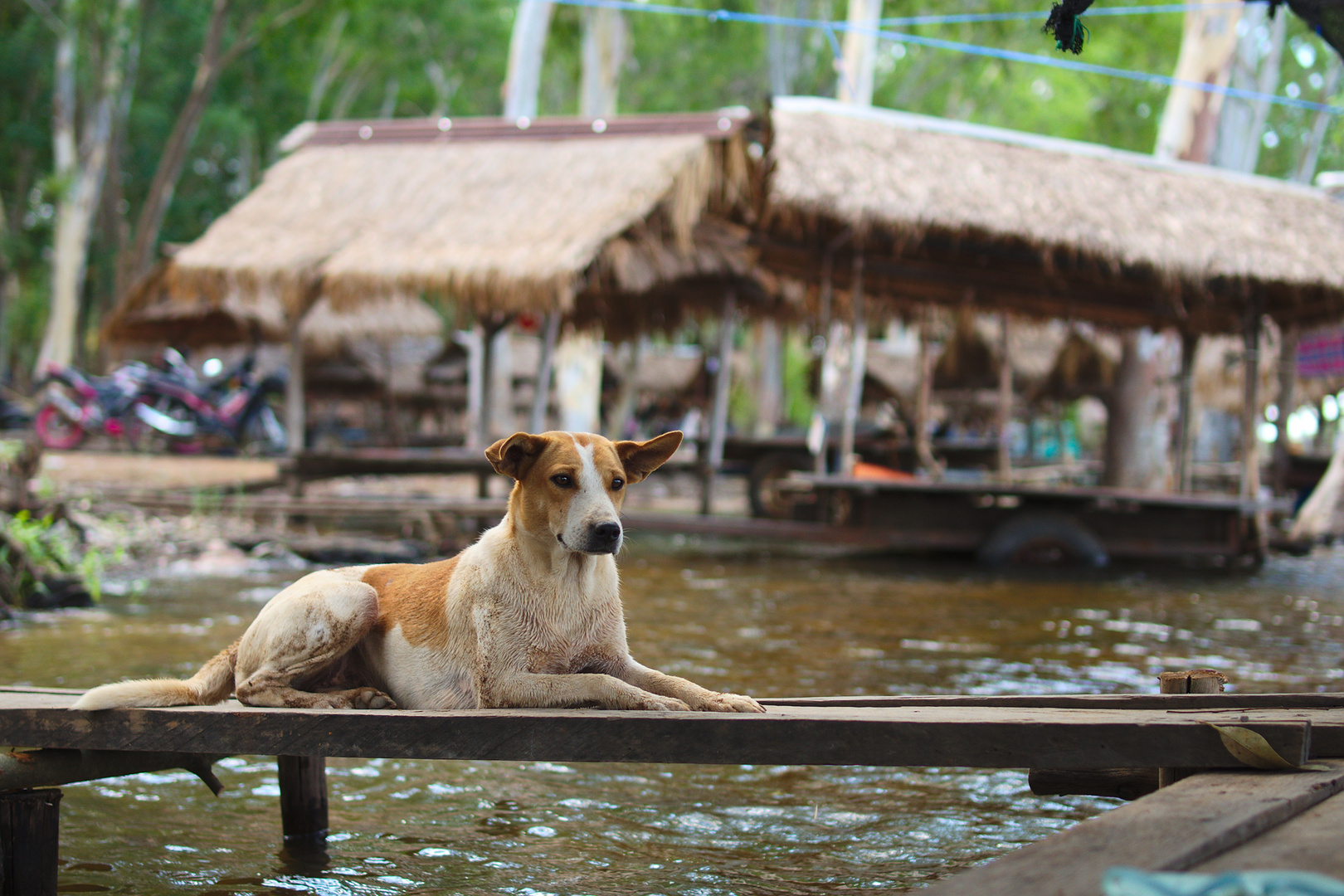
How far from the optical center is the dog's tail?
9.70ft

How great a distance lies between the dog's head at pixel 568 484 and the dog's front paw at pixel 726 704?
0.49m

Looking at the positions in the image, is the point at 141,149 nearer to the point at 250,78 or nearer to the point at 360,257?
the point at 250,78

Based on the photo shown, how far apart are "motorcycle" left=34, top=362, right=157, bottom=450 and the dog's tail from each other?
15736mm

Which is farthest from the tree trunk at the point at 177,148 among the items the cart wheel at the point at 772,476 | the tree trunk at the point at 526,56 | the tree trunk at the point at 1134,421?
the tree trunk at the point at 1134,421

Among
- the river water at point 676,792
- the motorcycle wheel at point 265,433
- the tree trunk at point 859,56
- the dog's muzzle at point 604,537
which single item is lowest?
the river water at point 676,792

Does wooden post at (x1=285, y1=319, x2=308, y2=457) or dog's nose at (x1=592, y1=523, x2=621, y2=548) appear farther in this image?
wooden post at (x1=285, y1=319, x2=308, y2=457)

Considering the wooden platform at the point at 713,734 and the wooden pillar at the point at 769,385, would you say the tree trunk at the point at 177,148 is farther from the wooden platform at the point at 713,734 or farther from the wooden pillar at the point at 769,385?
the wooden platform at the point at 713,734

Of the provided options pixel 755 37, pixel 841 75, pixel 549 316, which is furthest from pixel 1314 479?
pixel 755 37

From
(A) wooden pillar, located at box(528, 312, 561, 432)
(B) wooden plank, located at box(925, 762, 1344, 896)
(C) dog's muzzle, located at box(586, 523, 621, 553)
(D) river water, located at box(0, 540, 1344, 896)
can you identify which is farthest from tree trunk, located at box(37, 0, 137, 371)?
(B) wooden plank, located at box(925, 762, 1344, 896)

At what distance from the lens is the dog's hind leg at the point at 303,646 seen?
122 inches

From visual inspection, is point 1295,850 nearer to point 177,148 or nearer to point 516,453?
point 516,453

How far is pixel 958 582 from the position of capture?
995 cm

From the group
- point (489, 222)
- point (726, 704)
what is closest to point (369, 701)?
point (726, 704)

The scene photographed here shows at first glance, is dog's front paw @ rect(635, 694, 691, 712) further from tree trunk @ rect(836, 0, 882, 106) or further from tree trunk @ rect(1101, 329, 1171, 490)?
tree trunk @ rect(836, 0, 882, 106)
